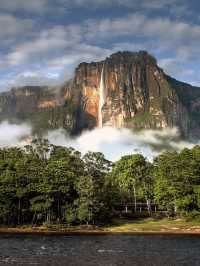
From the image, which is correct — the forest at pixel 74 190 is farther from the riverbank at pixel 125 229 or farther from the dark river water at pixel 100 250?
the dark river water at pixel 100 250

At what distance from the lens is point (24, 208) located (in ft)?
395

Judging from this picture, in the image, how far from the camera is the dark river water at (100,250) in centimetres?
6419

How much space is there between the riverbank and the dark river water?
9885 millimetres

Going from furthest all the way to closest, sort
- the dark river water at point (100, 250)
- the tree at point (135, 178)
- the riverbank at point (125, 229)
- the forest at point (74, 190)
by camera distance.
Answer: the tree at point (135, 178) → the forest at point (74, 190) → the riverbank at point (125, 229) → the dark river water at point (100, 250)

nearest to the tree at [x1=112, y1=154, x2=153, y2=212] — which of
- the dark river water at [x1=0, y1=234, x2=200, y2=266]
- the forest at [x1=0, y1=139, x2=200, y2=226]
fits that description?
the forest at [x1=0, y1=139, x2=200, y2=226]

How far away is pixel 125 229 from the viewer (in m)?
113

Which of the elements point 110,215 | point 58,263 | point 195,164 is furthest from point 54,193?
point 58,263

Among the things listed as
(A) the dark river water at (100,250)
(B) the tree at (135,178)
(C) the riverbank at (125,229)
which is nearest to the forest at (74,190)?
(C) the riverbank at (125,229)

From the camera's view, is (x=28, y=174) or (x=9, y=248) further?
(x=28, y=174)

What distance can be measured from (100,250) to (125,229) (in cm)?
3815

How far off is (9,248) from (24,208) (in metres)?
43.9

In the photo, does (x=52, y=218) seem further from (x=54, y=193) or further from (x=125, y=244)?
(x=125, y=244)

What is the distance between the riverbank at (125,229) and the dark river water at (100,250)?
989cm

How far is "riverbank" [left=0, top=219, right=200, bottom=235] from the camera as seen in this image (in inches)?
4267
